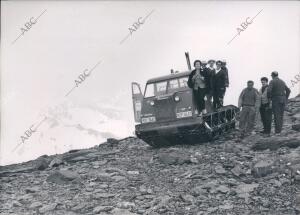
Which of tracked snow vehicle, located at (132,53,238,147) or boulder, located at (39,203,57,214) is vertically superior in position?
tracked snow vehicle, located at (132,53,238,147)

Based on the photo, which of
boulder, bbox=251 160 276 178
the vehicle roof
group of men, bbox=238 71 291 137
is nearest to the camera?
boulder, bbox=251 160 276 178

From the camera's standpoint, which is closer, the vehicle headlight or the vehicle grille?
the vehicle grille

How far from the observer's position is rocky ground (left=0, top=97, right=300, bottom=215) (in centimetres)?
816

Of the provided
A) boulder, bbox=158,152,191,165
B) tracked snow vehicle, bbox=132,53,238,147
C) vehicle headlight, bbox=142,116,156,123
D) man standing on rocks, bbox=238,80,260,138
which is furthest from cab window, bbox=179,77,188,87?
boulder, bbox=158,152,191,165

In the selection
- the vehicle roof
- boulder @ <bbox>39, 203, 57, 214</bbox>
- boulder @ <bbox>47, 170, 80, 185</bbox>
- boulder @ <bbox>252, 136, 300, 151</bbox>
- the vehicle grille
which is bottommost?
boulder @ <bbox>39, 203, 57, 214</bbox>

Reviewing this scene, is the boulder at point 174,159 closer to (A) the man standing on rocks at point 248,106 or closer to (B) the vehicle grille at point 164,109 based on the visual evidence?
(B) the vehicle grille at point 164,109

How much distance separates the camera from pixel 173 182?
31.9ft

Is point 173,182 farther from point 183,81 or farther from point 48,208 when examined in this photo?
point 183,81

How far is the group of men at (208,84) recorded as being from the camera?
43.7 feet

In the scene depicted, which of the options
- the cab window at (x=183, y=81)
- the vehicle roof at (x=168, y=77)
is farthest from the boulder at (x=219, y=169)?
the vehicle roof at (x=168, y=77)

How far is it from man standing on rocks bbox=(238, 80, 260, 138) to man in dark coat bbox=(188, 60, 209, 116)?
1.25 meters

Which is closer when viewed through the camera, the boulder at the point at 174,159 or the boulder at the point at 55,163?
the boulder at the point at 174,159

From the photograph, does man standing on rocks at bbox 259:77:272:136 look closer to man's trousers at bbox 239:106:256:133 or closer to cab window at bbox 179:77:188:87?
man's trousers at bbox 239:106:256:133

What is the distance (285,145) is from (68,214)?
20.0ft
